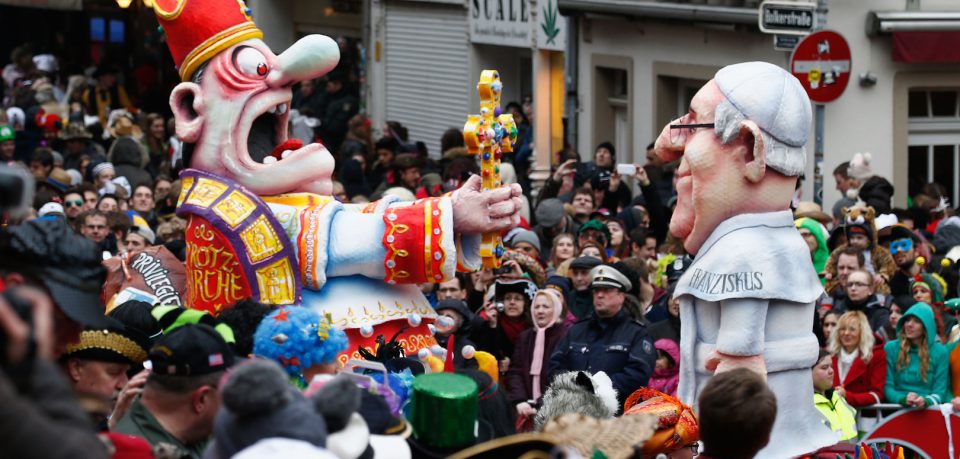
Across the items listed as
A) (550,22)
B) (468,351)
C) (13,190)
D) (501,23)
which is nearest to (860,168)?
(550,22)

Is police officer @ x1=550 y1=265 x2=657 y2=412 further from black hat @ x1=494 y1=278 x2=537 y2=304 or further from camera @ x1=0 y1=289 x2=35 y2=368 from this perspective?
camera @ x1=0 y1=289 x2=35 y2=368

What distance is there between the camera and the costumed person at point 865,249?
37.0ft

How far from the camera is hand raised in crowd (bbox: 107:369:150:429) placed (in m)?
5.93

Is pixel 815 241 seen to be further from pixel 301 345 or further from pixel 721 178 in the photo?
pixel 301 345

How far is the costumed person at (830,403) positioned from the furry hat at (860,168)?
5602 mm

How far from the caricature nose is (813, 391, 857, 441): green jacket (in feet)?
9.23

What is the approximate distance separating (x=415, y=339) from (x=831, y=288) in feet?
13.3

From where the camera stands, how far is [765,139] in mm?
7340

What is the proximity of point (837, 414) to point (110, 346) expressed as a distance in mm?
4193

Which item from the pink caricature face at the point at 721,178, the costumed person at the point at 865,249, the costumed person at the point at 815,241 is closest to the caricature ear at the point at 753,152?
the pink caricature face at the point at 721,178

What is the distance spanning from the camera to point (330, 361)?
5.86 meters

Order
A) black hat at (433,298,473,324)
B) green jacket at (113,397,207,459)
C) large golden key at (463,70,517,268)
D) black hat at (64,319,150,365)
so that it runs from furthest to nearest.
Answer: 1. black hat at (433,298,473,324)
2. large golden key at (463,70,517,268)
3. black hat at (64,319,150,365)
4. green jacket at (113,397,207,459)

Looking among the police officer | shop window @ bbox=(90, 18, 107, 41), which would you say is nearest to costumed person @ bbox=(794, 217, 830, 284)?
the police officer

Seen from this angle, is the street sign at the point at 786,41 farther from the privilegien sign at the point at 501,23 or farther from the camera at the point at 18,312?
the camera at the point at 18,312
